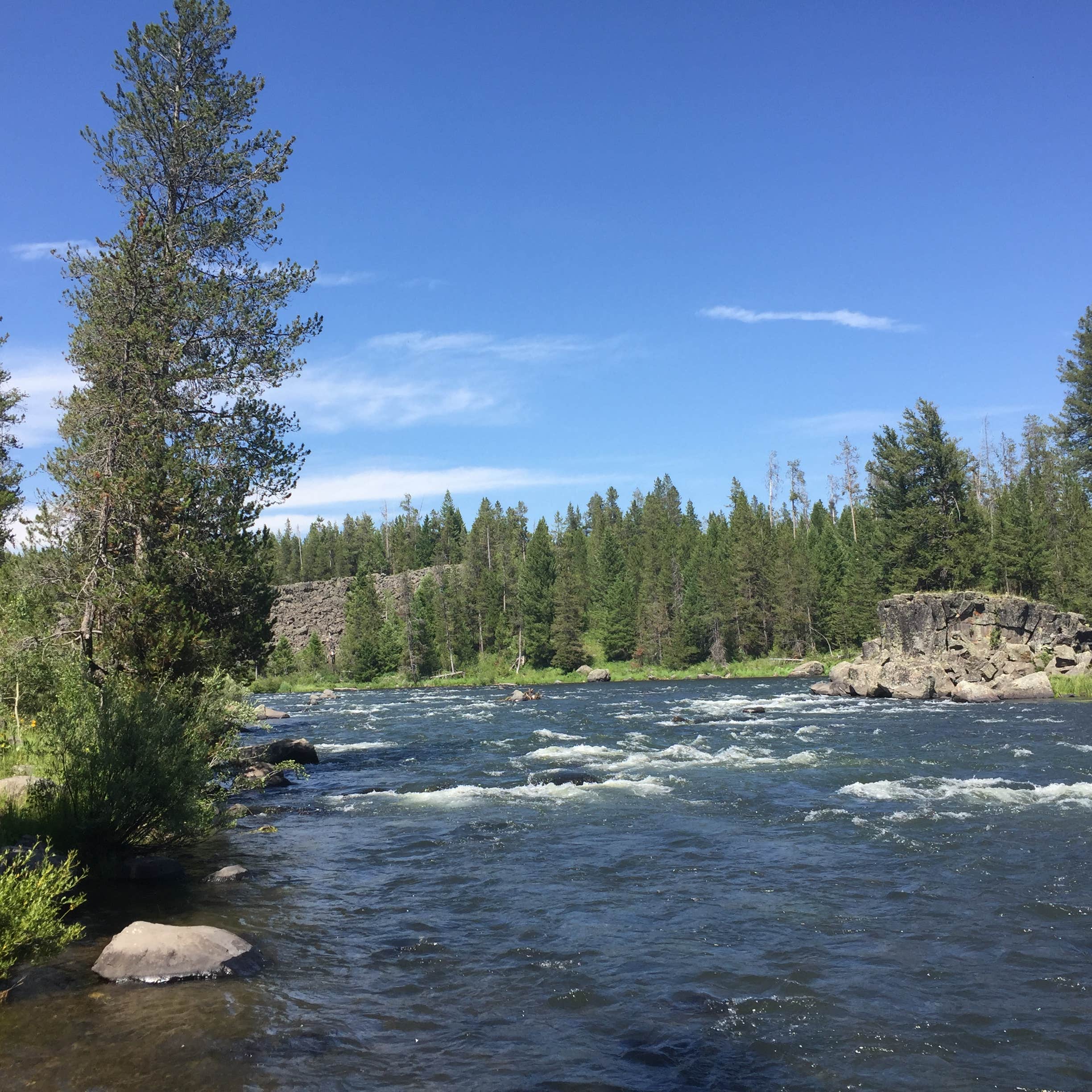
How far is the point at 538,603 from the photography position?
10100 cm

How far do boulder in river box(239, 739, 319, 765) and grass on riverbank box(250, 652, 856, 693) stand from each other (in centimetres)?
5649

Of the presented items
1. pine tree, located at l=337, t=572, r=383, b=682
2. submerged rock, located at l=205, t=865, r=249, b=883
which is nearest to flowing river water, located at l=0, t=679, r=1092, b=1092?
submerged rock, located at l=205, t=865, r=249, b=883

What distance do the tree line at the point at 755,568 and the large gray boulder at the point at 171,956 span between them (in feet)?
180

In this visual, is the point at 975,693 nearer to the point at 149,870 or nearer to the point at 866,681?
the point at 866,681

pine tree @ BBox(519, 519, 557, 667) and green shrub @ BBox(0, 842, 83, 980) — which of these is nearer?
green shrub @ BBox(0, 842, 83, 980)

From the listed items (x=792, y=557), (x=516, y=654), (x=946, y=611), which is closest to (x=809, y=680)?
(x=946, y=611)

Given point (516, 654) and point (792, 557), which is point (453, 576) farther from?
point (792, 557)

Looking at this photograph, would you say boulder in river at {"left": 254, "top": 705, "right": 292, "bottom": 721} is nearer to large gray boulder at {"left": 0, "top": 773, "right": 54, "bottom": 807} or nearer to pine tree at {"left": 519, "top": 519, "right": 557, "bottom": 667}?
large gray boulder at {"left": 0, "top": 773, "right": 54, "bottom": 807}

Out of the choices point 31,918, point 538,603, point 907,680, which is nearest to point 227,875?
point 31,918

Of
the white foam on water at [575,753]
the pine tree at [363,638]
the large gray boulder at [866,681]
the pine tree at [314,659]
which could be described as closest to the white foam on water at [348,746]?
the white foam on water at [575,753]

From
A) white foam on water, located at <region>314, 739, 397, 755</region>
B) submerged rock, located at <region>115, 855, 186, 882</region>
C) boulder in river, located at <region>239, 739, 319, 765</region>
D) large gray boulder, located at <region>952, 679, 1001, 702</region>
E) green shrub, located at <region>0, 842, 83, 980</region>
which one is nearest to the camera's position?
green shrub, located at <region>0, 842, 83, 980</region>

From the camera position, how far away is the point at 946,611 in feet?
188

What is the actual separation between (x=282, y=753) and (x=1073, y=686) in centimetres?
4228

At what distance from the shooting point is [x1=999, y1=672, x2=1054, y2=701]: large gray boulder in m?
44.2
